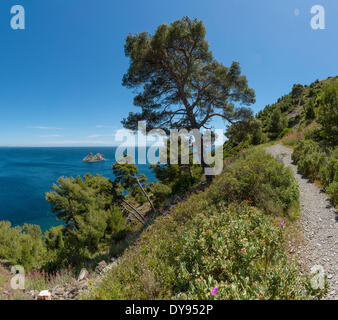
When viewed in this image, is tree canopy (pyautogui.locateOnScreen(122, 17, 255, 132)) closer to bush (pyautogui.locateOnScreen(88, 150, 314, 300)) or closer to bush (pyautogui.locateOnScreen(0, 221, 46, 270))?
bush (pyautogui.locateOnScreen(88, 150, 314, 300))

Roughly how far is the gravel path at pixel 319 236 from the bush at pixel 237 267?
0.71 m

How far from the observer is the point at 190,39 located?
25.7 feet

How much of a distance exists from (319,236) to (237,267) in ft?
9.16

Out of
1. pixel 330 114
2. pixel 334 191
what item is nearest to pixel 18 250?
pixel 334 191

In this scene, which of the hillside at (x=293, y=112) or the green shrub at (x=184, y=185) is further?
the hillside at (x=293, y=112)

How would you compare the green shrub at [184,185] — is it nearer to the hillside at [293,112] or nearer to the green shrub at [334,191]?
the green shrub at [334,191]

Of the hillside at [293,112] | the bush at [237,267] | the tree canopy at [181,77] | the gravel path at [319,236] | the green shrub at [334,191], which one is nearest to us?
the bush at [237,267]

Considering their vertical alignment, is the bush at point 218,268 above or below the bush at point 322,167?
below

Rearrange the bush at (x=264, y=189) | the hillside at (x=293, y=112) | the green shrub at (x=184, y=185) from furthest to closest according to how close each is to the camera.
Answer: the hillside at (x=293, y=112), the green shrub at (x=184, y=185), the bush at (x=264, y=189)

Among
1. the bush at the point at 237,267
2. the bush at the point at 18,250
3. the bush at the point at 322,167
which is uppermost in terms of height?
the bush at the point at 322,167

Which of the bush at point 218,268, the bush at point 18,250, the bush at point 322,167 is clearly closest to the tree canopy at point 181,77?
the bush at point 322,167

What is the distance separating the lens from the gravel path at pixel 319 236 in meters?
2.69

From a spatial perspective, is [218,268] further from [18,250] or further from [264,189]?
[18,250]
